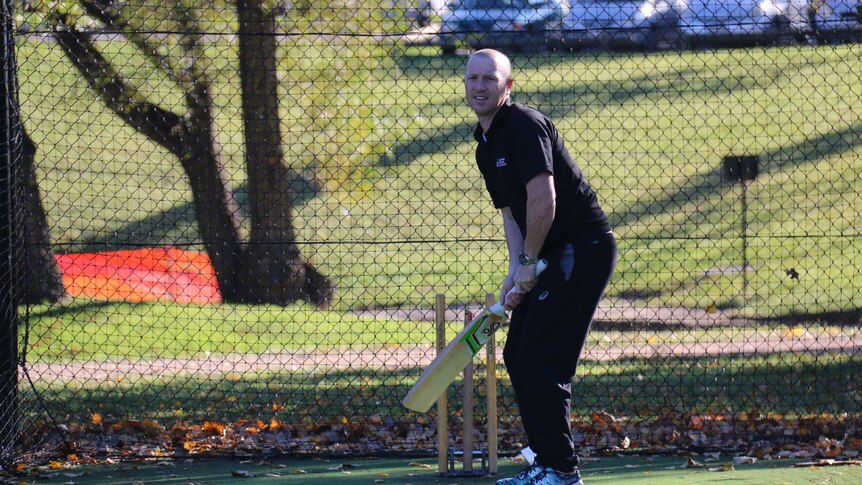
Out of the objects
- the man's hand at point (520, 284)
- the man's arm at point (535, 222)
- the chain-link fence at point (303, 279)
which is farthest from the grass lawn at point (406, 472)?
the man's arm at point (535, 222)

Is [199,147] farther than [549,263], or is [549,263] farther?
[199,147]

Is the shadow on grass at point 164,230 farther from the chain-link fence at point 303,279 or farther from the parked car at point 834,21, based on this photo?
the parked car at point 834,21

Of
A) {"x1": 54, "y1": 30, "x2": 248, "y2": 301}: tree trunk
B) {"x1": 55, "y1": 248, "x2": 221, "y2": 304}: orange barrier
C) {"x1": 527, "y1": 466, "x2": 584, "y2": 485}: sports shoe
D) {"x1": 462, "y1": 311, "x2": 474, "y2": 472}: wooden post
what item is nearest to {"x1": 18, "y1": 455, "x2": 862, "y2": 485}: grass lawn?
{"x1": 462, "y1": 311, "x2": 474, "y2": 472}: wooden post

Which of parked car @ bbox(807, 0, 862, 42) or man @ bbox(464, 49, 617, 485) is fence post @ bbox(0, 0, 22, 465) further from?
parked car @ bbox(807, 0, 862, 42)

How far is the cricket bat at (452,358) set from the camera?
14.2 ft

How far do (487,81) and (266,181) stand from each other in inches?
184

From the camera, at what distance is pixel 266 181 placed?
8.54 metres

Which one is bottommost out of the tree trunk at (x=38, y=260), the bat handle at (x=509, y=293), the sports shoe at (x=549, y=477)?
the sports shoe at (x=549, y=477)

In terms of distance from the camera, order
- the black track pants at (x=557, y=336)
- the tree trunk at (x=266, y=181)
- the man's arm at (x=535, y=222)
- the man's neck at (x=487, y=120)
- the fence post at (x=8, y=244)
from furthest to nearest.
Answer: the tree trunk at (x=266, y=181) → the fence post at (x=8, y=244) → the man's neck at (x=487, y=120) → the black track pants at (x=557, y=336) → the man's arm at (x=535, y=222)

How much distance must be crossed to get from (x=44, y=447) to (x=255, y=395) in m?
1.91

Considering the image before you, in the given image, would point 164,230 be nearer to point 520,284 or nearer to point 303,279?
point 303,279

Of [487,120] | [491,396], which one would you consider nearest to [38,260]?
[491,396]

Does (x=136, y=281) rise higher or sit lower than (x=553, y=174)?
lower

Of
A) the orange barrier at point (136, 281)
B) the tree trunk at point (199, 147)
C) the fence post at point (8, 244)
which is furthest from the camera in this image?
the orange barrier at point (136, 281)
